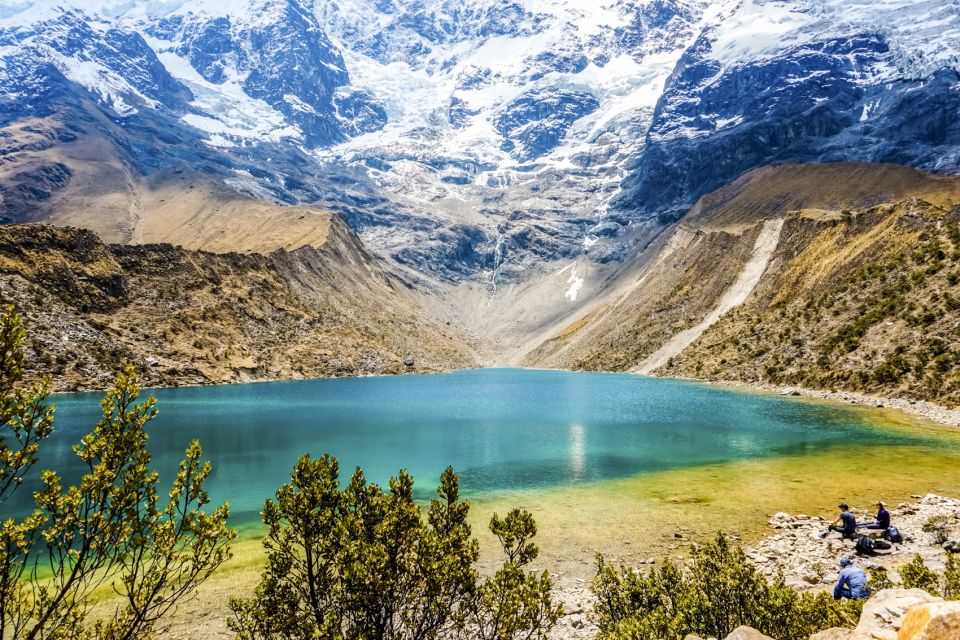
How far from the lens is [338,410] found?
62.4 meters

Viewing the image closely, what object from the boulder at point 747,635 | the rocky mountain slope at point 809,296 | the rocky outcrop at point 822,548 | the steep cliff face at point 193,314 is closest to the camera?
the boulder at point 747,635

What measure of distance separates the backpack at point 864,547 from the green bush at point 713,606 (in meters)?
9.46

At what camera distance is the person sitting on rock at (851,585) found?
13.5 m

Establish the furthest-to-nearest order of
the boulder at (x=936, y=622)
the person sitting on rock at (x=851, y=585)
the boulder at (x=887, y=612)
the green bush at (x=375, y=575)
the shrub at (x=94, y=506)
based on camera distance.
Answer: the person sitting on rock at (x=851, y=585) < the green bush at (x=375, y=575) < the boulder at (x=887, y=612) < the shrub at (x=94, y=506) < the boulder at (x=936, y=622)

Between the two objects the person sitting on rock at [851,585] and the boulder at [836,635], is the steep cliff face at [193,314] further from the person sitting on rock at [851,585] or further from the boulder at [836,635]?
the boulder at [836,635]

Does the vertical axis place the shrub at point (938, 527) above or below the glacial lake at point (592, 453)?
above

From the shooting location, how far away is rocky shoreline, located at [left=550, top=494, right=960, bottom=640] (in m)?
14.8

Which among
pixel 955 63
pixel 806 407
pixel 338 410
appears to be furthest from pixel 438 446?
pixel 955 63

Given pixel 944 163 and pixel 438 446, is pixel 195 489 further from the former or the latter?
pixel 944 163

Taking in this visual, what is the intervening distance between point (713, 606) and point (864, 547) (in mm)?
11201

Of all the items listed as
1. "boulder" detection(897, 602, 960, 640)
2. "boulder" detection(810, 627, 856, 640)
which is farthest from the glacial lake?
"boulder" detection(897, 602, 960, 640)

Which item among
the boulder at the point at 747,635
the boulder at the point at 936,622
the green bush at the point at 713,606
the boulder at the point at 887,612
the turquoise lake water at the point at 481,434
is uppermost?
the boulder at the point at 936,622

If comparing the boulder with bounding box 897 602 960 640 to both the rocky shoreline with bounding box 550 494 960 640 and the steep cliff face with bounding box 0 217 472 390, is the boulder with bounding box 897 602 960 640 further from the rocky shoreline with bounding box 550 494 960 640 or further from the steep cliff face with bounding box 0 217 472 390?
the steep cliff face with bounding box 0 217 472 390

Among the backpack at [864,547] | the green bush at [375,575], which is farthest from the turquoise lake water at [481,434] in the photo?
the green bush at [375,575]
